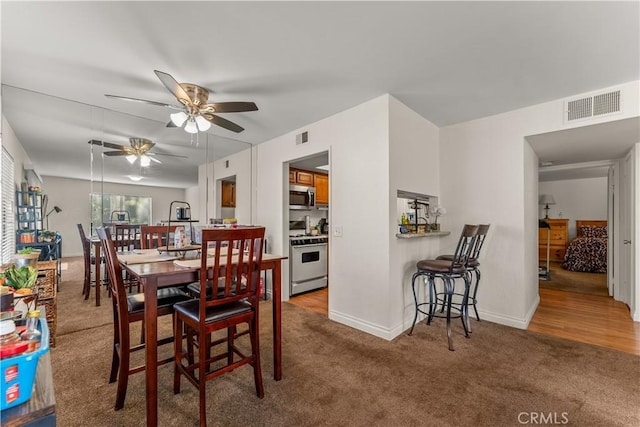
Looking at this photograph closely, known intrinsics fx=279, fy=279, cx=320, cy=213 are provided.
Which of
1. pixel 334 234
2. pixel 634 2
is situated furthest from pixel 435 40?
pixel 334 234

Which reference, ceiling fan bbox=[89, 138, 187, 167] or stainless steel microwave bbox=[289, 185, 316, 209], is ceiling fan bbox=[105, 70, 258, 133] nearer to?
ceiling fan bbox=[89, 138, 187, 167]

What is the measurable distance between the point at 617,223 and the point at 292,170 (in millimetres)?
4879

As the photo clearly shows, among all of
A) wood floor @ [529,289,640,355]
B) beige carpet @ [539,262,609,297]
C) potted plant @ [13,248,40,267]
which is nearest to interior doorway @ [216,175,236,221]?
potted plant @ [13,248,40,267]

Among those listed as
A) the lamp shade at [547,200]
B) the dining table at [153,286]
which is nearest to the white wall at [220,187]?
the dining table at [153,286]

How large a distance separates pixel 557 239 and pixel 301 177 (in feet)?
22.5

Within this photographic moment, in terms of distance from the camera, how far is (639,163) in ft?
10.5

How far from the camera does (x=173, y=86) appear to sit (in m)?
2.12

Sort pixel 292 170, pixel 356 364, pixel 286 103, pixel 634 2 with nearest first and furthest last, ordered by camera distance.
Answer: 1. pixel 634 2
2. pixel 356 364
3. pixel 286 103
4. pixel 292 170

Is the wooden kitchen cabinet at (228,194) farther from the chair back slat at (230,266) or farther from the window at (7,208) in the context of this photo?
the chair back slat at (230,266)

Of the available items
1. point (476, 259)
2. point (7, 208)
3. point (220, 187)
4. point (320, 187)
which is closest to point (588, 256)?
point (476, 259)

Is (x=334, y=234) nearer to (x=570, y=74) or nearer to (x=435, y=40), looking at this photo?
(x=435, y=40)

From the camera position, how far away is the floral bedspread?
18.8 feet

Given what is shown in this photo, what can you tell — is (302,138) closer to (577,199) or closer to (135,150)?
(135,150)

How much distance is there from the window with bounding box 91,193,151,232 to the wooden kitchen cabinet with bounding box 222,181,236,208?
1.27 m
